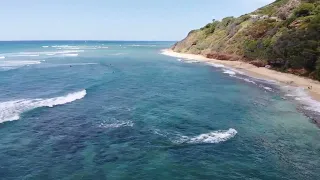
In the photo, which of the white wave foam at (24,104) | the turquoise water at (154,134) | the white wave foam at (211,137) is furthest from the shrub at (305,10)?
the white wave foam at (211,137)

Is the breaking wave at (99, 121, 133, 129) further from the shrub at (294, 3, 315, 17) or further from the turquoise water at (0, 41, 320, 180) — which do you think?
the shrub at (294, 3, 315, 17)

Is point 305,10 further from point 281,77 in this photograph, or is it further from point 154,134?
point 154,134

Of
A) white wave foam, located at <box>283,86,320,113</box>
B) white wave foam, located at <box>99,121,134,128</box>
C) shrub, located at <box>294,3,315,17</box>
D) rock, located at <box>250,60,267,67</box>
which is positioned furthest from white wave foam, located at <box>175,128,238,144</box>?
shrub, located at <box>294,3,315,17</box>

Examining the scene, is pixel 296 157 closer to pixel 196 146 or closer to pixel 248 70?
pixel 196 146

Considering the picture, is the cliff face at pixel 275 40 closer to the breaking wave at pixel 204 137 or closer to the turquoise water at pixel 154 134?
the turquoise water at pixel 154 134

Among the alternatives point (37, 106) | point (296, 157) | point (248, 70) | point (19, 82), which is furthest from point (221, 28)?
point (296, 157)

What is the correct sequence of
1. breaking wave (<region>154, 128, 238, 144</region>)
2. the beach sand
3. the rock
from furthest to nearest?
the rock, the beach sand, breaking wave (<region>154, 128, 238, 144</region>)
